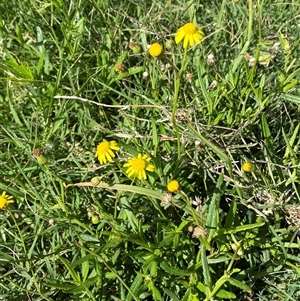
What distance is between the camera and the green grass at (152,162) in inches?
50.6

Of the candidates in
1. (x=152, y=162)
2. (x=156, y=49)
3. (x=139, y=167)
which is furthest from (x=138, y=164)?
(x=156, y=49)

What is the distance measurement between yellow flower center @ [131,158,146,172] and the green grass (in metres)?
0.04

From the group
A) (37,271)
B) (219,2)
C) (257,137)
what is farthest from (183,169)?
(219,2)

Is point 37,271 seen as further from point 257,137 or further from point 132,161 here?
point 257,137

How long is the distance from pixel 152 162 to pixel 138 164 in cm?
12

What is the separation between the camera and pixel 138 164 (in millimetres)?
1220

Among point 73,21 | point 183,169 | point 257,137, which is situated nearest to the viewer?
point 183,169

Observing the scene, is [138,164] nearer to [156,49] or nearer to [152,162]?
[152,162]

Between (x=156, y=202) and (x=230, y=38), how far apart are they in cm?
70

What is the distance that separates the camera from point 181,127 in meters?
1.44

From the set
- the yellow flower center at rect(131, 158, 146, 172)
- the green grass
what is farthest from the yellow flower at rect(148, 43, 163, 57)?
the yellow flower center at rect(131, 158, 146, 172)

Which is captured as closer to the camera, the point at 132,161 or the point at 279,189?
the point at 132,161

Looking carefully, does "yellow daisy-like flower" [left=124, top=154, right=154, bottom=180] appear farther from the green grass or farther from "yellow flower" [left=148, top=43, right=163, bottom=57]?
"yellow flower" [left=148, top=43, right=163, bottom=57]

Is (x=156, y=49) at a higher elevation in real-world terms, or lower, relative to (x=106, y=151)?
higher
